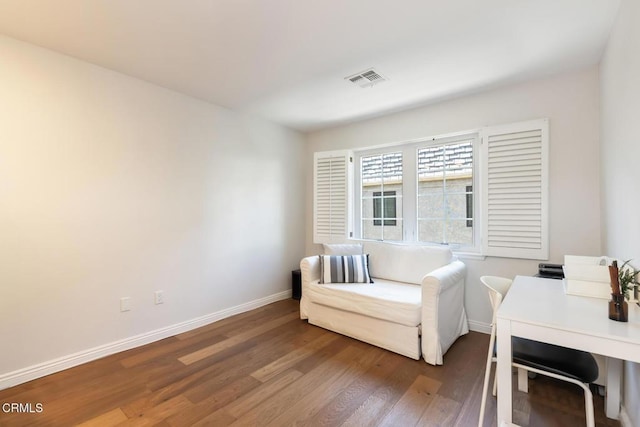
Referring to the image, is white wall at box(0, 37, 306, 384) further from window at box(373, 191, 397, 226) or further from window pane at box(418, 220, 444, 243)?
window pane at box(418, 220, 444, 243)

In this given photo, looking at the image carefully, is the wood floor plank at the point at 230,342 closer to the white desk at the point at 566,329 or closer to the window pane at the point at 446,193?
the window pane at the point at 446,193

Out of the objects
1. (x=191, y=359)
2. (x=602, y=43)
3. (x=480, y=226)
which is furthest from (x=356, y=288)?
(x=602, y=43)

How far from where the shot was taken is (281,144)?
399 centimetres

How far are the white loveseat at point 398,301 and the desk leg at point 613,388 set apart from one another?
94 cm

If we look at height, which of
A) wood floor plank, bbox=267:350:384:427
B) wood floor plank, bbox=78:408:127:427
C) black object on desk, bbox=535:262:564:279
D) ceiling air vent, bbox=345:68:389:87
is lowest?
wood floor plank, bbox=78:408:127:427

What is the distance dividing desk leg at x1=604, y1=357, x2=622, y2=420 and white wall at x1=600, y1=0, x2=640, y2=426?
0.04 m

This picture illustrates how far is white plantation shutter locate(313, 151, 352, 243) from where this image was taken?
12.6 ft

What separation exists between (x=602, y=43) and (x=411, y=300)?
233cm

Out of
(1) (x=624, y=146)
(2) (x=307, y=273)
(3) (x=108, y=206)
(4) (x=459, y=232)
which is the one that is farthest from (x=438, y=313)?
(3) (x=108, y=206)

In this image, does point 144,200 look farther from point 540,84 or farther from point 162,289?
point 540,84

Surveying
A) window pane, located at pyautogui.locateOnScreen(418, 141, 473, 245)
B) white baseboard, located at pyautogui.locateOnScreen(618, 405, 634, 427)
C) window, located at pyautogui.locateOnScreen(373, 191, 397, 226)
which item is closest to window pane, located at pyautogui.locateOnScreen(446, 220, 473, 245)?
window pane, located at pyautogui.locateOnScreen(418, 141, 473, 245)

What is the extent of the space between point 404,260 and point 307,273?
1.05m

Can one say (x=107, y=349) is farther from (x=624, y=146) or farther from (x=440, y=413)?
(x=624, y=146)

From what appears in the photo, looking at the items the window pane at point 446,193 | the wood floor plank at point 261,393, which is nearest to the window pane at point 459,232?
the window pane at point 446,193
